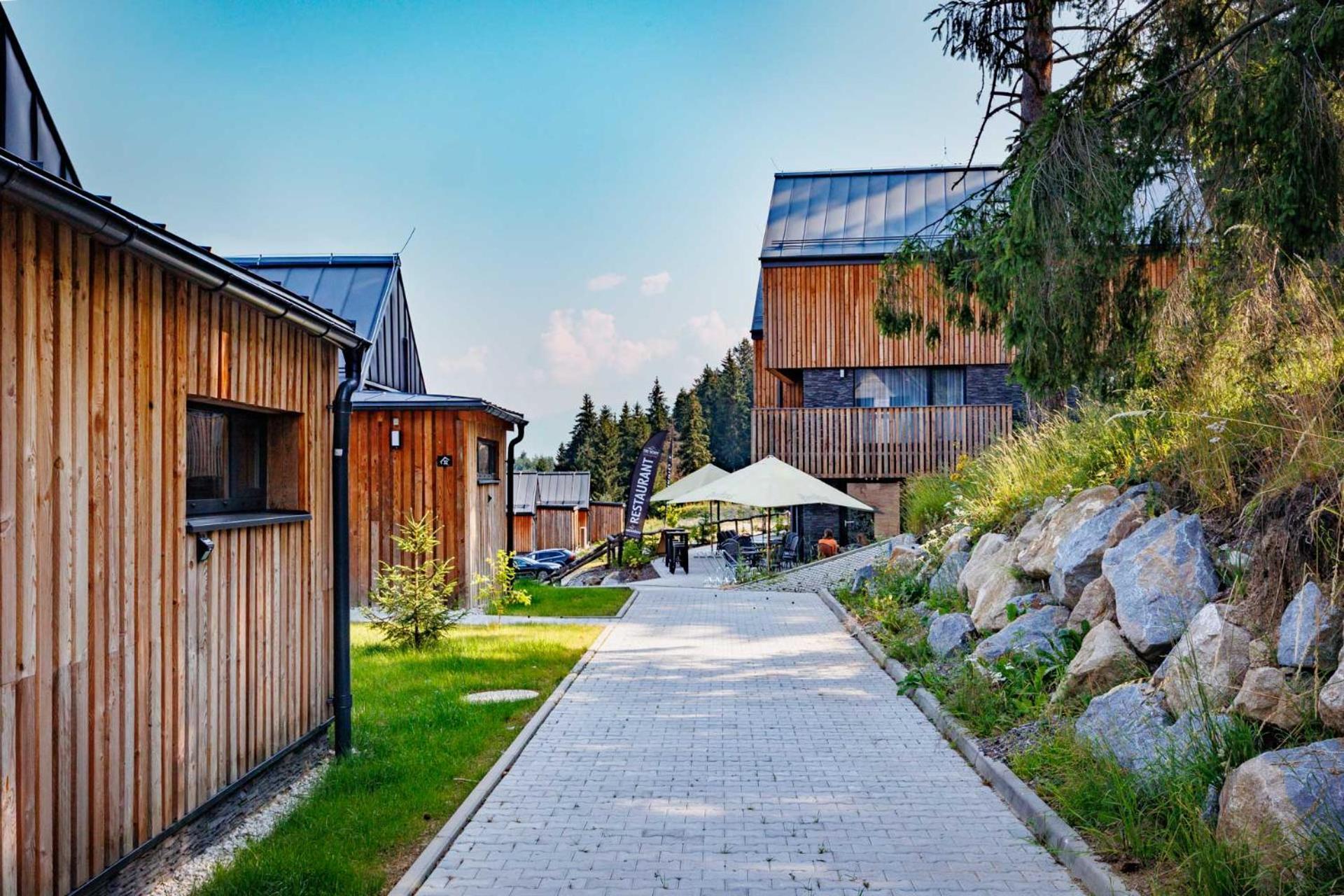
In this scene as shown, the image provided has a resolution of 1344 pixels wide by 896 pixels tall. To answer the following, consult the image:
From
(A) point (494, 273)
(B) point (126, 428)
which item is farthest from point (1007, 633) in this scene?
(A) point (494, 273)

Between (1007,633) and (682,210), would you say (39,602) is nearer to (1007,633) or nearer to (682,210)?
(1007,633)

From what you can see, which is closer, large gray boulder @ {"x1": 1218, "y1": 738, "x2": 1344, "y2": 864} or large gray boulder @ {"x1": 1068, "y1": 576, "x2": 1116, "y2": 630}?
large gray boulder @ {"x1": 1218, "y1": 738, "x2": 1344, "y2": 864}

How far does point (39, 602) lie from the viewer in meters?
3.57

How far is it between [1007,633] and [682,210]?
12883mm

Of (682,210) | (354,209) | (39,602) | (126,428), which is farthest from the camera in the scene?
(354,209)

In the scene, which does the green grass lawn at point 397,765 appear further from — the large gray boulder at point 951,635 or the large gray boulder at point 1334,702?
the large gray boulder at point 1334,702

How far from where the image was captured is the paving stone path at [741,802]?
4.52 meters

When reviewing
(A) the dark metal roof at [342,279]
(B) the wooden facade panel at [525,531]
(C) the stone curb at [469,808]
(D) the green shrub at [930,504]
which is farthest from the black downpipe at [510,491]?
(B) the wooden facade panel at [525,531]

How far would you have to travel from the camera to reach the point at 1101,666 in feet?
20.4

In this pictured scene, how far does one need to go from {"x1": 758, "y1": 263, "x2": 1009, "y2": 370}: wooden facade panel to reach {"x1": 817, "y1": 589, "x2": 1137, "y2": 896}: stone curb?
15480 millimetres

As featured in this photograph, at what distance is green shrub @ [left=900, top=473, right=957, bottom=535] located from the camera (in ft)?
51.0

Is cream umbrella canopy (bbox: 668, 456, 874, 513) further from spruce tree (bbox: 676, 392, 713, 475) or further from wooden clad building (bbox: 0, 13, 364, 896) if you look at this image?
spruce tree (bbox: 676, 392, 713, 475)

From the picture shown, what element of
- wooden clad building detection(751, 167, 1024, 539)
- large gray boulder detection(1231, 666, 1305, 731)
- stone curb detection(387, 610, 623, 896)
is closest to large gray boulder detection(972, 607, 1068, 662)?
large gray boulder detection(1231, 666, 1305, 731)

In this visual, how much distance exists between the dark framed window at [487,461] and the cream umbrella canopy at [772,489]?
4.33m
